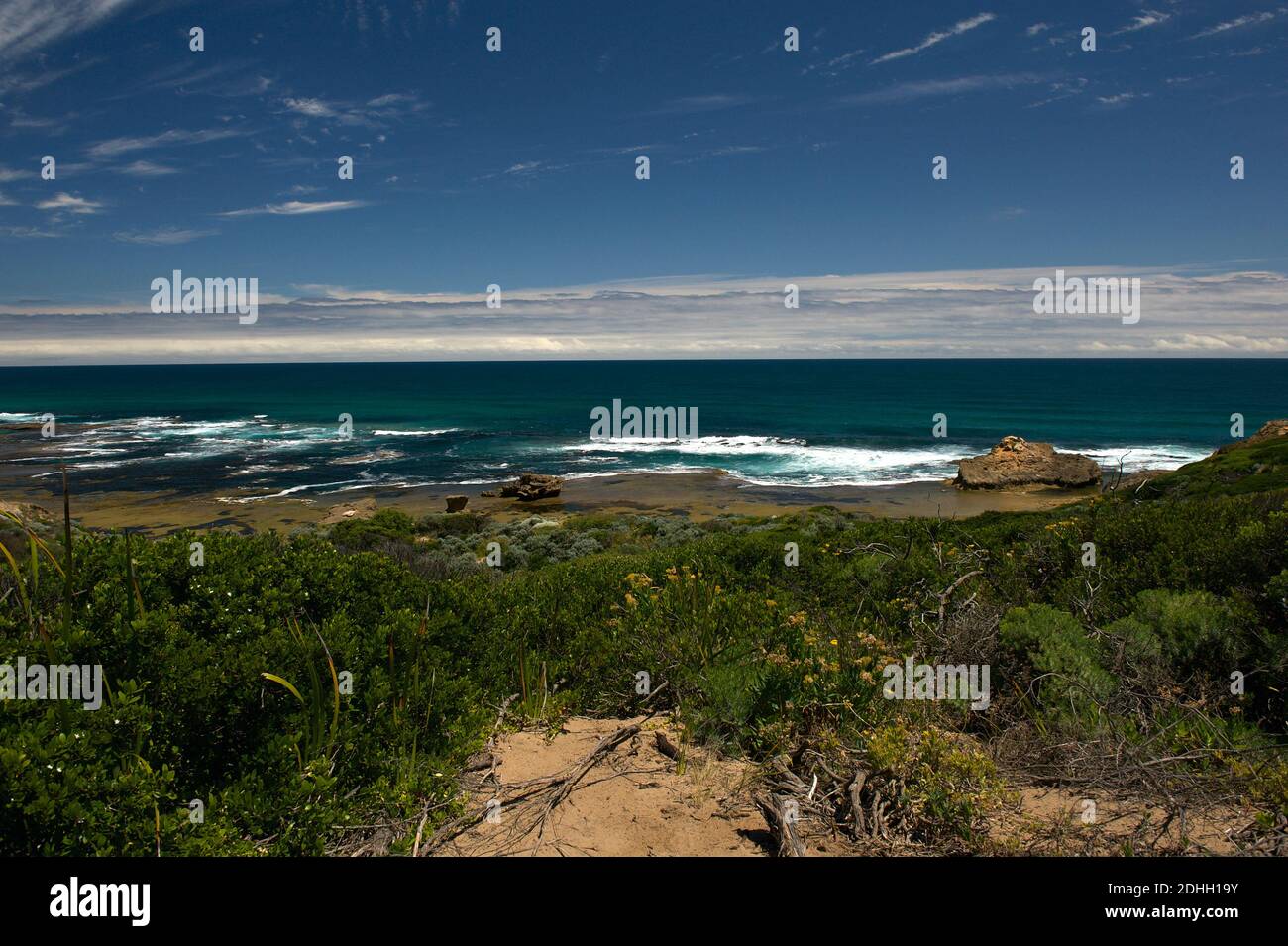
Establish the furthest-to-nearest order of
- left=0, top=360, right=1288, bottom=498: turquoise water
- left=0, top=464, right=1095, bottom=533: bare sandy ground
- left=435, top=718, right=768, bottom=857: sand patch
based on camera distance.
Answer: left=0, top=360, right=1288, bottom=498: turquoise water < left=0, top=464, right=1095, bottom=533: bare sandy ground < left=435, top=718, right=768, bottom=857: sand patch

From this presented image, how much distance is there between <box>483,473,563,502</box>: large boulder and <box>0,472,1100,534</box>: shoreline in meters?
0.50

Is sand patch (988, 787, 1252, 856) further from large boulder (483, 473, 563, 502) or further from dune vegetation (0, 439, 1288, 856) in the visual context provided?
large boulder (483, 473, 563, 502)

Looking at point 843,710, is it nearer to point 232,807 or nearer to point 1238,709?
point 1238,709

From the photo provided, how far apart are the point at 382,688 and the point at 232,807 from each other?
947 mm

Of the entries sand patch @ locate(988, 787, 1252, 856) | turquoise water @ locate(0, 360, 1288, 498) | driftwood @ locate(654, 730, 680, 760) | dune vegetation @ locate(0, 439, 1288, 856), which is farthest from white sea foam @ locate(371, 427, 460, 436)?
sand patch @ locate(988, 787, 1252, 856)

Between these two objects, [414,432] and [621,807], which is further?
[414,432]

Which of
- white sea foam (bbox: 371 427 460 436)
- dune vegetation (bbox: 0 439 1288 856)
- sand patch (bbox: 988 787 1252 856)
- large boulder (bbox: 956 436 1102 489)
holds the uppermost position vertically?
white sea foam (bbox: 371 427 460 436)

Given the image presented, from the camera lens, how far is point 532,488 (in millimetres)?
37375

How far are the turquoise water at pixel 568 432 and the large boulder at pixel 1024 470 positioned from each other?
13.1 feet

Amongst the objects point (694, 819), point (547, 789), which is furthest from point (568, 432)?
point (694, 819)

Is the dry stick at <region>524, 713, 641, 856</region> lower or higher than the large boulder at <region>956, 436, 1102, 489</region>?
higher

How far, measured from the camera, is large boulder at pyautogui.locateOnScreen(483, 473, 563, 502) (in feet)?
123

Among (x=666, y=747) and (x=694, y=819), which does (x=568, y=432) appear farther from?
(x=694, y=819)

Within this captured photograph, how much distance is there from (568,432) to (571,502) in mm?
30302
